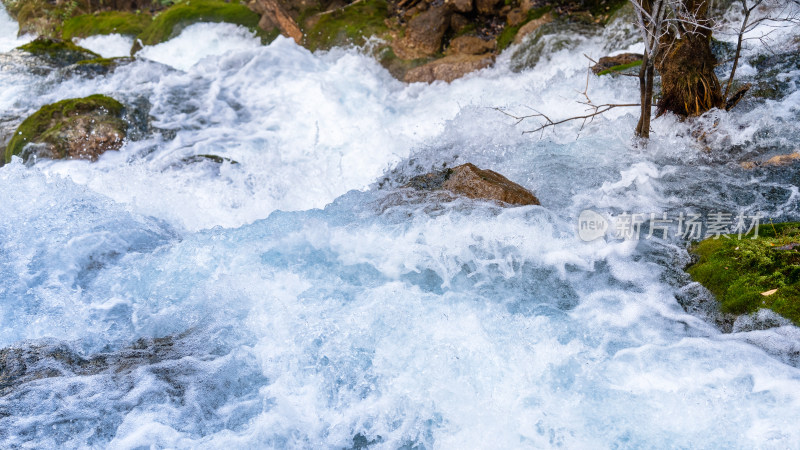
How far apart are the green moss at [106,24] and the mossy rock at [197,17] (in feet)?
3.59

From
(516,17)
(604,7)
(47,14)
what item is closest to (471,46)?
(516,17)

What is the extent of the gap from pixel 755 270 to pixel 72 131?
7.29m

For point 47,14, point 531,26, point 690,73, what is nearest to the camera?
point 690,73

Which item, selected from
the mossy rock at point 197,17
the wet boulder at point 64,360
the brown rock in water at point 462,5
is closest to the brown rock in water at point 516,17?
the brown rock in water at point 462,5

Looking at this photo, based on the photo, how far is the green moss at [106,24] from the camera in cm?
1272

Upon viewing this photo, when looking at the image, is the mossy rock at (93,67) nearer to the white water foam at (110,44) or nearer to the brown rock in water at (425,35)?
the white water foam at (110,44)

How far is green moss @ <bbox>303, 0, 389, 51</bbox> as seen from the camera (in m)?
10.0

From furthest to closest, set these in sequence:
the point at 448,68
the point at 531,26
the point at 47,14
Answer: the point at 47,14
the point at 531,26
the point at 448,68

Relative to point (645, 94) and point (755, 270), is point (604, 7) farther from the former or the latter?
point (755, 270)

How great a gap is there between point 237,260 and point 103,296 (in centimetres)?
103

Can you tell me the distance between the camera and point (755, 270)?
3766 mm

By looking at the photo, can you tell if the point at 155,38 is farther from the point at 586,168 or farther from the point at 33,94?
the point at 586,168

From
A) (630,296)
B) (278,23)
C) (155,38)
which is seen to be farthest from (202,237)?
(155,38)

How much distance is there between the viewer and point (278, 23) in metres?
10.8
